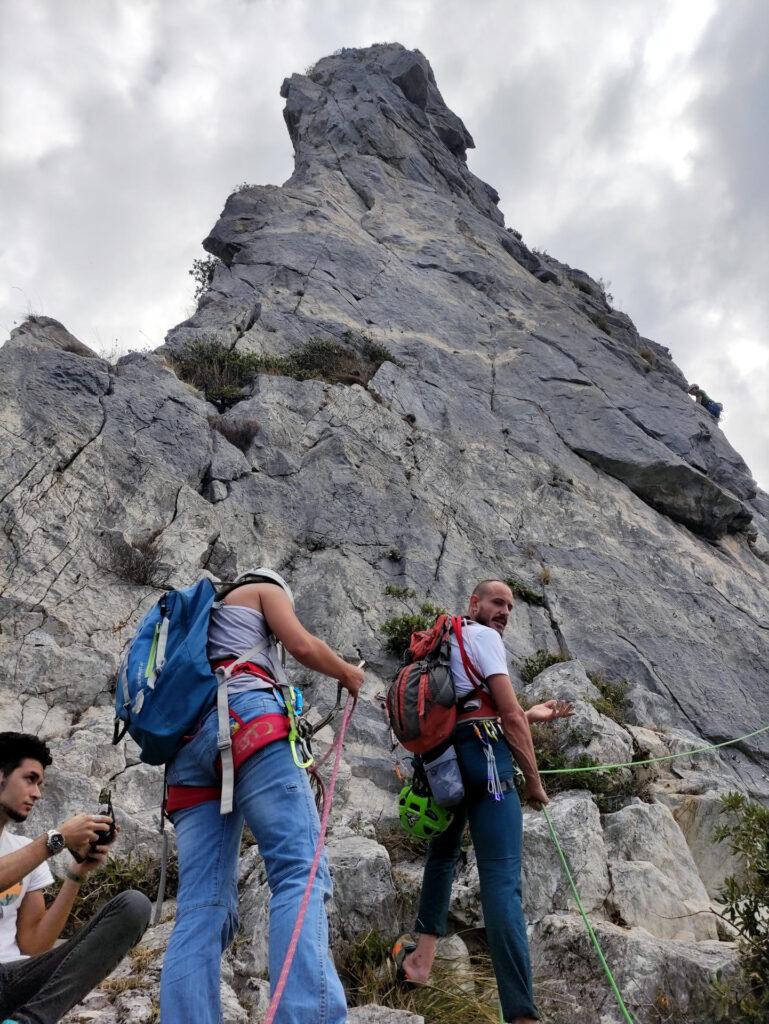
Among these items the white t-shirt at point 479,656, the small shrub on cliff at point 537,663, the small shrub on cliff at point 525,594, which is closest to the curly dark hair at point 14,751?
the white t-shirt at point 479,656

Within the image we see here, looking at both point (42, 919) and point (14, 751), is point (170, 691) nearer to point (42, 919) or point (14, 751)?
point (14, 751)

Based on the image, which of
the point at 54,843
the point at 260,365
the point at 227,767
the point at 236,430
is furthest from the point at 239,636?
the point at 260,365

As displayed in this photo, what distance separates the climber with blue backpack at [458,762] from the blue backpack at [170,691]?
143 cm

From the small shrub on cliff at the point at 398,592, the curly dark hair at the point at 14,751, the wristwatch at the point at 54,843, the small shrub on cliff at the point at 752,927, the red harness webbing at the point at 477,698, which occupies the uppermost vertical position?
the small shrub on cliff at the point at 398,592

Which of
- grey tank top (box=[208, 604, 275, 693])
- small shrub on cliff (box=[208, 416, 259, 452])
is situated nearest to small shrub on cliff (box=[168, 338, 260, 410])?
small shrub on cliff (box=[208, 416, 259, 452])

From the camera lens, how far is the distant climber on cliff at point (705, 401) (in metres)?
24.9

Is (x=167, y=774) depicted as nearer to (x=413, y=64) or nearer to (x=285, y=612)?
(x=285, y=612)

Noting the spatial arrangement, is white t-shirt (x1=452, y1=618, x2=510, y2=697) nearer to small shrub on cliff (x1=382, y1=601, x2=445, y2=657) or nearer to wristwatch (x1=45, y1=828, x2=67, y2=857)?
wristwatch (x1=45, y1=828, x2=67, y2=857)

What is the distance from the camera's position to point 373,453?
13.6 metres

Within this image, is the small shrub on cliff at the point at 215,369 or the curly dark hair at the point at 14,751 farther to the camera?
the small shrub on cliff at the point at 215,369

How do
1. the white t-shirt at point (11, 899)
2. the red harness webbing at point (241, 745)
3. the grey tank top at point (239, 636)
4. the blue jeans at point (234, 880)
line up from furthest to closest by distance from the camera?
the white t-shirt at point (11, 899) < the grey tank top at point (239, 636) < the red harness webbing at point (241, 745) < the blue jeans at point (234, 880)

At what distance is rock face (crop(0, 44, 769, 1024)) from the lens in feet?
19.7

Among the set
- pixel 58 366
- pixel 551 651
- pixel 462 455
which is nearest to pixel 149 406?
pixel 58 366

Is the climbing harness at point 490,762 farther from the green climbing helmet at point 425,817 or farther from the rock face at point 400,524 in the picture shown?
the rock face at point 400,524
